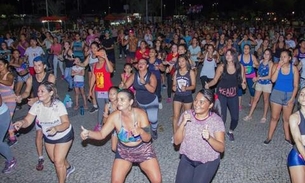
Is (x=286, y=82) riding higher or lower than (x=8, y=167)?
higher

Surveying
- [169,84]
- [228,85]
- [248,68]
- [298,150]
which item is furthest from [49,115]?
[169,84]

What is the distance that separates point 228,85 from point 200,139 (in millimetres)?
2813

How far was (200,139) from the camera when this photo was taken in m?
3.96

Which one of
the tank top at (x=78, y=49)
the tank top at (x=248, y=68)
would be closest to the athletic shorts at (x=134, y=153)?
the tank top at (x=248, y=68)

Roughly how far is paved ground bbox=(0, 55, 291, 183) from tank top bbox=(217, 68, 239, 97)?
105cm

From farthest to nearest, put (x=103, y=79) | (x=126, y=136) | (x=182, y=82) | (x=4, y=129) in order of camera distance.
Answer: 1. (x=103, y=79)
2. (x=182, y=82)
3. (x=4, y=129)
4. (x=126, y=136)

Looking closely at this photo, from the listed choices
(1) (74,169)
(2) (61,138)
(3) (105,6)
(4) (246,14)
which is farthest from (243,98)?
(3) (105,6)

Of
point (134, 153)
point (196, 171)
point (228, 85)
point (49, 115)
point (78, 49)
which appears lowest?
point (196, 171)

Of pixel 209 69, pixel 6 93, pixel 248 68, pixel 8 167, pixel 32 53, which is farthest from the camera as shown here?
pixel 32 53

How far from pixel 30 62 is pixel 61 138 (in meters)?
6.86

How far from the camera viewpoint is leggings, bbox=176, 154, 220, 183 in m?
3.94

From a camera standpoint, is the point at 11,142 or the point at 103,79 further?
the point at 103,79

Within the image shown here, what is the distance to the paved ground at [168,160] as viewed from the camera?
5.49 m

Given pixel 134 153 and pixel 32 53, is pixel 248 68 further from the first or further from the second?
pixel 32 53
